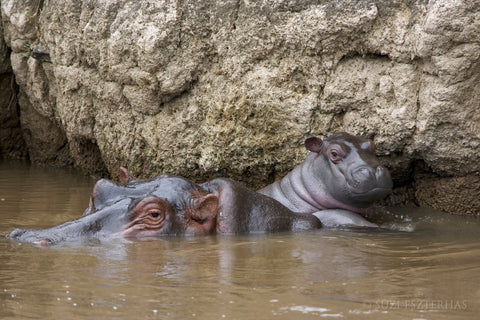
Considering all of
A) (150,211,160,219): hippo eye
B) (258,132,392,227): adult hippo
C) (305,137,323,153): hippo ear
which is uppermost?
(305,137,323,153): hippo ear

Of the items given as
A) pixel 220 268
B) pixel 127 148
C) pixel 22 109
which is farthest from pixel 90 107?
pixel 220 268

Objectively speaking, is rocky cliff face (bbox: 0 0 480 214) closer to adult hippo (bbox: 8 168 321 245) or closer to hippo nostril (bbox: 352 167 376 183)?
hippo nostril (bbox: 352 167 376 183)

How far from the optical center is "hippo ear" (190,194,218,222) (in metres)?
5.21

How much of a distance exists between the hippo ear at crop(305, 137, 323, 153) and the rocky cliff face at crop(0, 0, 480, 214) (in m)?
0.46

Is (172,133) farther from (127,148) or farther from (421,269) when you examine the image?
(421,269)

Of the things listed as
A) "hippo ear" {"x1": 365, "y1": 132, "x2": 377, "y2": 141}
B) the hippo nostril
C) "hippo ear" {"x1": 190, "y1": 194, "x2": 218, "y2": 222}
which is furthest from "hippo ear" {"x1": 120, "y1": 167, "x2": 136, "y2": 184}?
"hippo ear" {"x1": 365, "y1": 132, "x2": 377, "y2": 141}

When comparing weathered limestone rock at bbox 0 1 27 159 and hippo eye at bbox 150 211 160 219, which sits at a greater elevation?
weathered limestone rock at bbox 0 1 27 159

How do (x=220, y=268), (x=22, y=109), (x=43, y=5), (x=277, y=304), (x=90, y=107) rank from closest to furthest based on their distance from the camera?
(x=277, y=304), (x=220, y=268), (x=90, y=107), (x=43, y=5), (x=22, y=109)

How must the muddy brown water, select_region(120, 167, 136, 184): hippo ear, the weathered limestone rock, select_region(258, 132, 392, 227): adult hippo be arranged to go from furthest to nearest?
1. the weathered limestone rock
2. select_region(258, 132, 392, 227): adult hippo
3. select_region(120, 167, 136, 184): hippo ear
4. the muddy brown water

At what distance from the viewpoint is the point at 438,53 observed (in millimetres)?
5883

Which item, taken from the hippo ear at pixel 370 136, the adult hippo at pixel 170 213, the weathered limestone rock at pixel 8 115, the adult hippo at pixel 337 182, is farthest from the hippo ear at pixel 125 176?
the weathered limestone rock at pixel 8 115

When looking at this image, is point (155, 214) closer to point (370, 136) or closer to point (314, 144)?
point (314, 144)

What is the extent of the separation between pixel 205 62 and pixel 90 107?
5.26 feet

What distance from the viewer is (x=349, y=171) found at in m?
5.87
